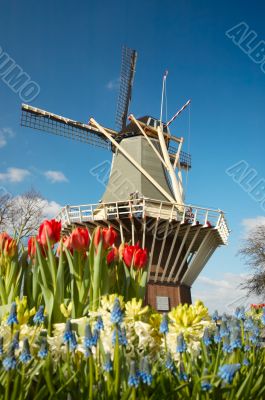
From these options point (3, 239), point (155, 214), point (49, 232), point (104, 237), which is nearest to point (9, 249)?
point (3, 239)

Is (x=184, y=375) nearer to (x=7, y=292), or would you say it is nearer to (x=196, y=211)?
(x=7, y=292)

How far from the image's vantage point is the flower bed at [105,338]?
1.50 meters

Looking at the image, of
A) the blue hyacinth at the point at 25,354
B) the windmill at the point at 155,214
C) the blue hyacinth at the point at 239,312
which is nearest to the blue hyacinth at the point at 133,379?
the blue hyacinth at the point at 25,354

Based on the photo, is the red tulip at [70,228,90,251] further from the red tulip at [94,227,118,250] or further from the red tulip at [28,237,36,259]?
the red tulip at [28,237,36,259]

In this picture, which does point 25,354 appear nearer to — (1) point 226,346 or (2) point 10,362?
(2) point 10,362

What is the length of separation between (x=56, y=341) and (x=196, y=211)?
47.7ft

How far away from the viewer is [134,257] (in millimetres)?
3010

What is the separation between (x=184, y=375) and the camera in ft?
5.31

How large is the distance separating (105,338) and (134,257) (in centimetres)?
110

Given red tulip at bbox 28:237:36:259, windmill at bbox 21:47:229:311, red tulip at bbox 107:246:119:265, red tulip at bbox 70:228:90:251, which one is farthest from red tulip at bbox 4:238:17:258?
windmill at bbox 21:47:229:311

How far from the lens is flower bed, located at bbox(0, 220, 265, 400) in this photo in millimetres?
1500

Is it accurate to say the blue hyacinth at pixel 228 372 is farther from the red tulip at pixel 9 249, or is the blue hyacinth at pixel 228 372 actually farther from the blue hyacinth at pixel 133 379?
the red tulip at pixel 9 249

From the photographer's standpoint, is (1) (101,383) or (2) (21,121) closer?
(1) (101,383)

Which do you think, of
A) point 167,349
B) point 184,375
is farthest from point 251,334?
point 184,375
